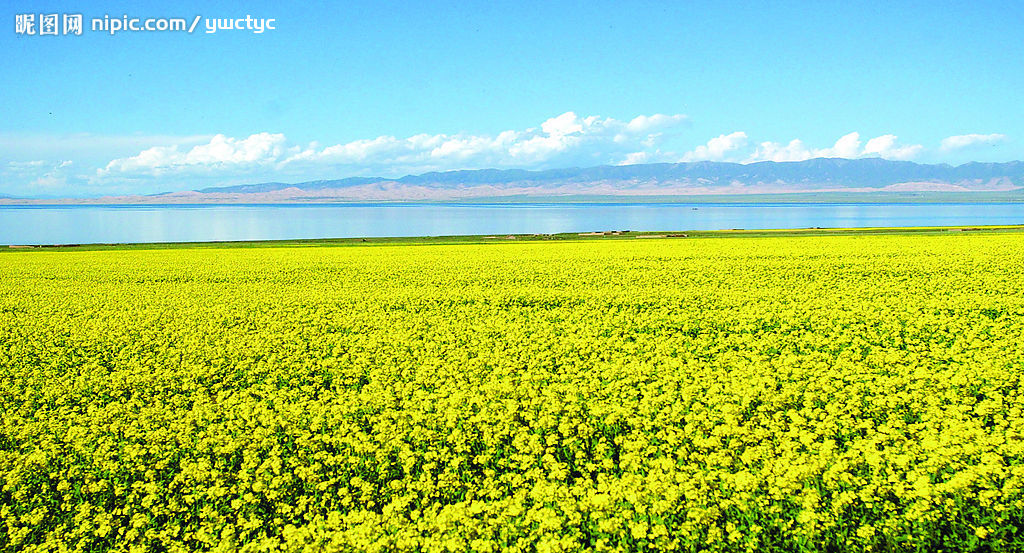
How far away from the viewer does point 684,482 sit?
685cm

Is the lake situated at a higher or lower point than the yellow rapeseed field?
higher

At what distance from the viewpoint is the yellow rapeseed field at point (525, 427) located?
6324mm

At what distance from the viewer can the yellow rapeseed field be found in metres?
6.32

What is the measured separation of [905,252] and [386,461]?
2954 cm

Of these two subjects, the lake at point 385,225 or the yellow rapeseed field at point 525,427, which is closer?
the yellow rapeseed field at point 525,427

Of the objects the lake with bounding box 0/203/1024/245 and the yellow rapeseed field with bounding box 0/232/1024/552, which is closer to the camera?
the yellow rapeseed field with bounding box 0/232/1024/552

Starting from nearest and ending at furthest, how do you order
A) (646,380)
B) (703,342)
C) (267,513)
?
(267,513), (646,380), (703,342)

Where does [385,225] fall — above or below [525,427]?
above

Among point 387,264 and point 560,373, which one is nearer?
point 560,373

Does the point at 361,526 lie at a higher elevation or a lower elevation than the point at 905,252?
lower

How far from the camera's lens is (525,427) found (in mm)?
8539

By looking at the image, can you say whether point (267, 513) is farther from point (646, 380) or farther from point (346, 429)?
point (646, 380)

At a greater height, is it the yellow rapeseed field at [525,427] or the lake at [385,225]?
the lake at [385,225]

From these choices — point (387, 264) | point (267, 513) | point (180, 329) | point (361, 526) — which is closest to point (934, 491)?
point (361, 526)
